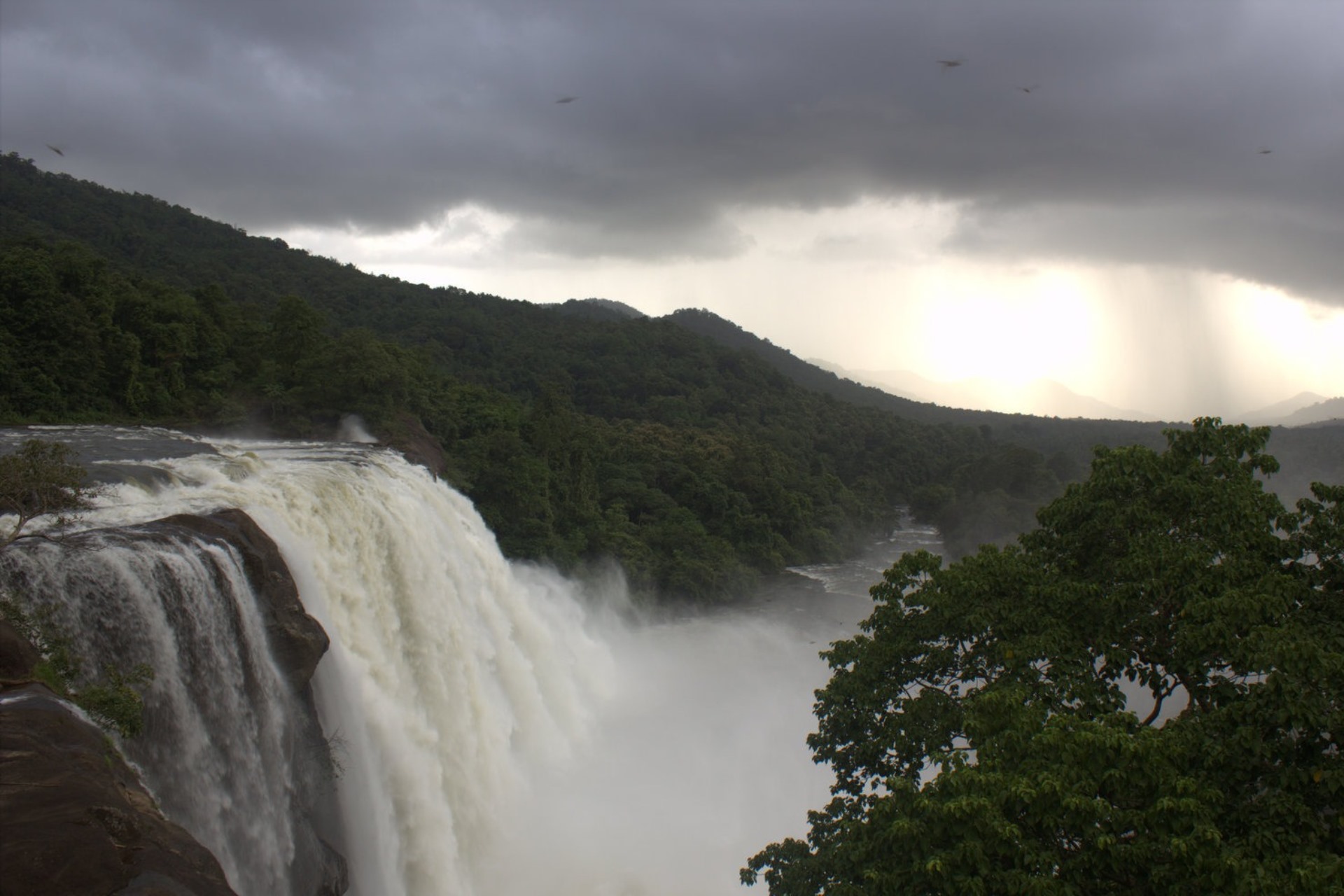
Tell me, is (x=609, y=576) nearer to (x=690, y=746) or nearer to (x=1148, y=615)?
(x=690, y=746)

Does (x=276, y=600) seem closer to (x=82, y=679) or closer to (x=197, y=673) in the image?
(x=197, y=673)

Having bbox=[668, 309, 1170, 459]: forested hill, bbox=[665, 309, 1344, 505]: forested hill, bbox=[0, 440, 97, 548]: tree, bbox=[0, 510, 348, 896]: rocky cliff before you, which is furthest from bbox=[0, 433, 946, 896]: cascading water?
bbox=[668, 309, 1170, 459]: forested hill

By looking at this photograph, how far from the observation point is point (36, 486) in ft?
32.8

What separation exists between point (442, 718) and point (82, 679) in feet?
29.1

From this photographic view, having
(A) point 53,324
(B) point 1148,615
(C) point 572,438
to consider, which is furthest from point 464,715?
(C) point 572,438

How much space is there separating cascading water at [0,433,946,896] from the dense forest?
538cm

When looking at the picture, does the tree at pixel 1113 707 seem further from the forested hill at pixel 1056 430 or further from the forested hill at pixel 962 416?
the forested hill at pixel 962 416

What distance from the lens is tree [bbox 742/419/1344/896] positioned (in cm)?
708

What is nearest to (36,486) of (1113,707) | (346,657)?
(346,657)

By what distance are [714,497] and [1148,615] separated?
3975 centimetres

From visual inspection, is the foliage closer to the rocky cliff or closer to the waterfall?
the rocky cliff

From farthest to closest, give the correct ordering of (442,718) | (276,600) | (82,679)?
(442,718) < (276,600) < (82,679)

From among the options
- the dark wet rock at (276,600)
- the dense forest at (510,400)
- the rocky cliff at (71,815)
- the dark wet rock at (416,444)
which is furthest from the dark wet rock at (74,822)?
Result: the dense forest at (510,400)

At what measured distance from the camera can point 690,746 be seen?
2505 cm
